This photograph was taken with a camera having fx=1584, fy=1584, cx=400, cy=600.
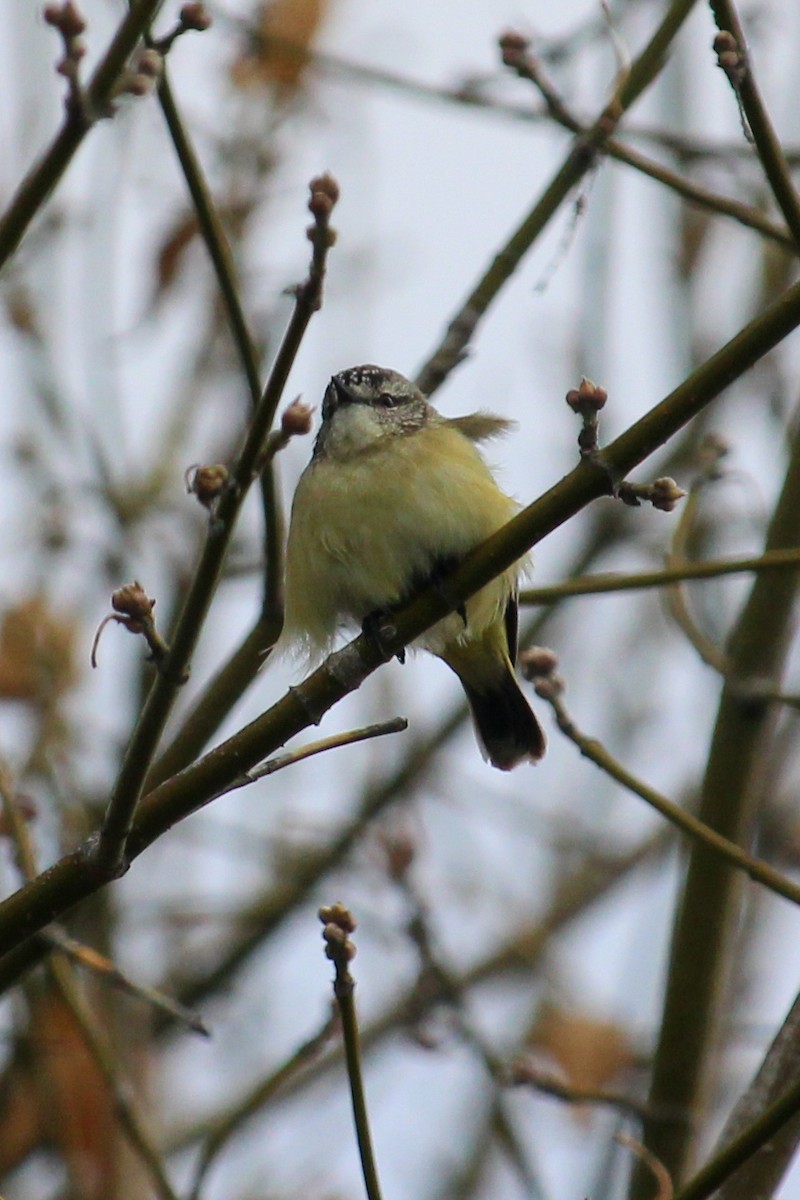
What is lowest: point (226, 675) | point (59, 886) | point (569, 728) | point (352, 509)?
Result: point (59, 886)

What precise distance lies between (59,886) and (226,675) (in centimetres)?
122

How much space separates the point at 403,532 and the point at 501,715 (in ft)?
3.77

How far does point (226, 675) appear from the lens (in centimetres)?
402

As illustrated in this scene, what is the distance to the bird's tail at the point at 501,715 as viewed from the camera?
5.23 meters

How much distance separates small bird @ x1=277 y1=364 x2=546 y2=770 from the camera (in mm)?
4328

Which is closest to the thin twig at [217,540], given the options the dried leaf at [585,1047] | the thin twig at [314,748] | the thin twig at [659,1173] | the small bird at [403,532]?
the thin twig at [314,748]

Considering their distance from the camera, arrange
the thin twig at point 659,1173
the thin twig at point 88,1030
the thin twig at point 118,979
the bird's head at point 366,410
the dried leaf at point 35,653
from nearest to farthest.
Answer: the thin twig at point 659,1173 < the thin twig at point 118,979 < the thin twig at point 88,1030 < the bird's head at point 366,410 < the dried leaf at point 35,653

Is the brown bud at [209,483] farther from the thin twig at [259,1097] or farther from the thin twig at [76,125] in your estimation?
the thin twig at [259,1097]

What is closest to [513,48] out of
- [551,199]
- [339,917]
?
[551,199]

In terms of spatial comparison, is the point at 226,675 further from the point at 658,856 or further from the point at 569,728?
the point at 658,856

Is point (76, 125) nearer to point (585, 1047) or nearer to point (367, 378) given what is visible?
point (367, 378)

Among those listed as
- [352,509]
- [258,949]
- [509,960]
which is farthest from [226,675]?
[509,960]

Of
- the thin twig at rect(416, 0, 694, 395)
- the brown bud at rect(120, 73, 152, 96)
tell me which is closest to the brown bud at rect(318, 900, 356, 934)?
the brown bud at rect(120, 73, 152, 96)

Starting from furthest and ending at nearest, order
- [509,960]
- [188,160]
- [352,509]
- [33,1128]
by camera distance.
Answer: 1. [509,960]
2. [33,1128]
3. [352,509]
4. [188,160]
